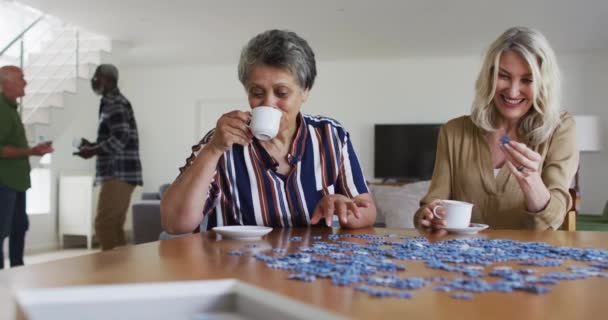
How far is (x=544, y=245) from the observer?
3.66ft

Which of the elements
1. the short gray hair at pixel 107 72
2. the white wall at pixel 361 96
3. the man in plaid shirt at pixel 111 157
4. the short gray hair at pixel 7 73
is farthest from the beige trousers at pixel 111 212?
the white wall at pixel 361 96

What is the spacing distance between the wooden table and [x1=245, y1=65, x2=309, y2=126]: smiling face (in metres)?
0.51

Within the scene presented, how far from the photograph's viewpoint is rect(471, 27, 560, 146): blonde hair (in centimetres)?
170

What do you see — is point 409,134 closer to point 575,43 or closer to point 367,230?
point 575,43

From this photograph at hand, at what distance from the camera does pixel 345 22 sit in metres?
6.39

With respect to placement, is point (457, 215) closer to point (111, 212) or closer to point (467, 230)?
point (467, 230)

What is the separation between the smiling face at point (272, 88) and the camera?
4.96ft

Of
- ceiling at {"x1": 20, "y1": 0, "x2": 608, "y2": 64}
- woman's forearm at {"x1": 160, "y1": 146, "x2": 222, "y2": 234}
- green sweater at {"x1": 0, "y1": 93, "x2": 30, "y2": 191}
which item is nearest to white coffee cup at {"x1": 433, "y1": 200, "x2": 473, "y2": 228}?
woman's forearm at {"x1": 160, "y1": 146, "x2": 222, "y2": 234}

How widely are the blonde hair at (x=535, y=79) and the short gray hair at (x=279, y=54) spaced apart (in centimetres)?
60

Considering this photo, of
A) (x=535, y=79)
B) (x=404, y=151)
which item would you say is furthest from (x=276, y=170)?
(x=404, y=151)

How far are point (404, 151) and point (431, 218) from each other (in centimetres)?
695

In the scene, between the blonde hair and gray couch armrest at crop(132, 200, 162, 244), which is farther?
gray couch armrest at crop(132, 200, 162, 244)

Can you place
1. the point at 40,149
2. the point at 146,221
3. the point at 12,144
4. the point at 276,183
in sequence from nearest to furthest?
the point at 276,183 < the point at 12,144 < the point at 40,149 < the point at 146,221

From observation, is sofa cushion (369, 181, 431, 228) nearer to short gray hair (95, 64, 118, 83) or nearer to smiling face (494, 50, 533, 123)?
smiling face (494, 50, 533, 123)
